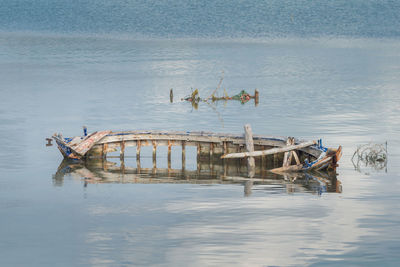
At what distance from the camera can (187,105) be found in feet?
243

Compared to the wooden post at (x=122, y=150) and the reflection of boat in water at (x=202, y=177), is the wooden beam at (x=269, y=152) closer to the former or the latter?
the reflection of boat in water at (x=202, y=177)

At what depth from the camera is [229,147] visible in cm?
4034

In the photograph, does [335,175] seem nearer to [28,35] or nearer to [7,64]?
[7,64]

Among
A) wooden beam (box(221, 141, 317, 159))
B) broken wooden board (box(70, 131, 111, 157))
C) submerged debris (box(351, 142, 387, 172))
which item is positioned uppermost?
broken wooden board (box(70, 131, 111, 157))

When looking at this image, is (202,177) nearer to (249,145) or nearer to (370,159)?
(249,145)

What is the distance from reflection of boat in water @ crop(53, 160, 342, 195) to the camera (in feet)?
115

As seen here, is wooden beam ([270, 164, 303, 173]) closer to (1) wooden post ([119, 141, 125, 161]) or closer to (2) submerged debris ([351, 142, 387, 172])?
(2) submerged debris ([351, 142, 387, 172])

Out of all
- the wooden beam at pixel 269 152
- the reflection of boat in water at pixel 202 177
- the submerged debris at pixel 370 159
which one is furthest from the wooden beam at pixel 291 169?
the submerged debris at pixel 370 159

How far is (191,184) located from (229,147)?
17.3 ft

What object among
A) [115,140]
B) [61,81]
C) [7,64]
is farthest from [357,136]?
[7,64]

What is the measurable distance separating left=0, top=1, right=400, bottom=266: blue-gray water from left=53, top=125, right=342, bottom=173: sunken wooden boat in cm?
137

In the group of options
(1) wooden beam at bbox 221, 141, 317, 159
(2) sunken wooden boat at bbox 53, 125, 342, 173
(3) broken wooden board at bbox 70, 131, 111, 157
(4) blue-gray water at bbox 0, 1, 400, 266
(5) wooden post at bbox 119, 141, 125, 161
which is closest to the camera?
(4) blue-gray water at bbox 0, 1, 400, 266

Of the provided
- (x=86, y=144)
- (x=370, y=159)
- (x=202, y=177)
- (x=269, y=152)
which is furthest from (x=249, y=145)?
(x=86, y=144)

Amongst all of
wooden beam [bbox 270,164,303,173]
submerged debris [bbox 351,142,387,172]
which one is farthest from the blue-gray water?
wooden beam [bbox 270,164,303,173]
